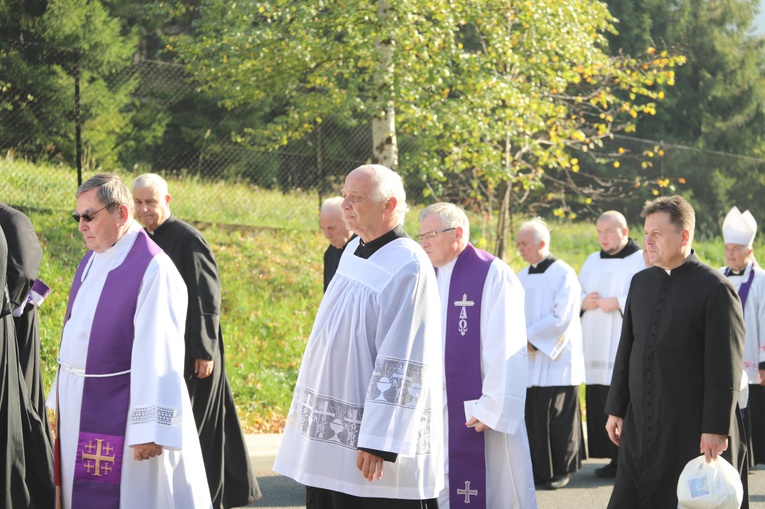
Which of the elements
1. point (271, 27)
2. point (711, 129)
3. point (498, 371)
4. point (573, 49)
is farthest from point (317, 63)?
point (711, 129)

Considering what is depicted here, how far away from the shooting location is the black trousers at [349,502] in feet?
14.0

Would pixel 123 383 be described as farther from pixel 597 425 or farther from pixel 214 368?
pixel 597 425

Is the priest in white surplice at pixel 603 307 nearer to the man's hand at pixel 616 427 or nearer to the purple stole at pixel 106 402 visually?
the man's hand at pixel 616 427

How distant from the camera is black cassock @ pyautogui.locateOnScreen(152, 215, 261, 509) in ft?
21.2

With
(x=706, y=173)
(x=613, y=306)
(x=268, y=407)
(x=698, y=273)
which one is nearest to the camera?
(x=698, y=273)

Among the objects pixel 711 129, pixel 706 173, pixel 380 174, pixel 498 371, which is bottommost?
pixel 498 371

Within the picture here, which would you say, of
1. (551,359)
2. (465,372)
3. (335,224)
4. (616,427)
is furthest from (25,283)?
(551,359)

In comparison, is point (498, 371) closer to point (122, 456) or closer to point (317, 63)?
point (122, 456)

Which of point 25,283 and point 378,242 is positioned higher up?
point 378,242

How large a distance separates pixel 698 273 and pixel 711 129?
22.3m

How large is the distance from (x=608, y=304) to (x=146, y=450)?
5571 mm

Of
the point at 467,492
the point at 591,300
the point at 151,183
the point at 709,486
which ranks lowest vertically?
the point at 467,492

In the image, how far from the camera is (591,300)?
30.3 ft

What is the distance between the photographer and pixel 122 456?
4.65 meters
